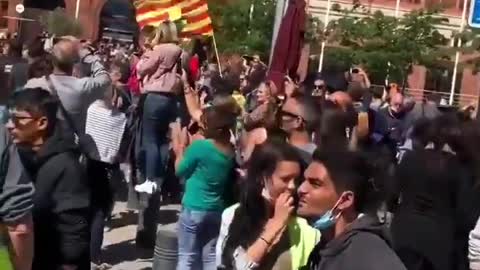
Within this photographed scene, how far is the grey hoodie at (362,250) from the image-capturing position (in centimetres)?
431

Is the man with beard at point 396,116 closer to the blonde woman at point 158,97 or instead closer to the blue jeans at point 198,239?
the blonde woman at point 158,97

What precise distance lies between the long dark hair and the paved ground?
4.50 meters

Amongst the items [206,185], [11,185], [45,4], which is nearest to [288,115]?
[206,185]

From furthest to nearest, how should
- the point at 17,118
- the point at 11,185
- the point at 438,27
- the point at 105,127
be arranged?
the point at 438,27, the point at 105,127, the point at 17,118, the point at 11,185

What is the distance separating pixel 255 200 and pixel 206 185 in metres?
2.23

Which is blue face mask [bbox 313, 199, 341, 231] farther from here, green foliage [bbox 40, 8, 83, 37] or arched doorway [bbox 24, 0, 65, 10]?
arched doorway [bbox 24, 0, 65, 10]

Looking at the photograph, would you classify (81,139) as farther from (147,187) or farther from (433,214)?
(147,187)

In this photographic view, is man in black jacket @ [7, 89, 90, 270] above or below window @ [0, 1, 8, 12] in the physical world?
above

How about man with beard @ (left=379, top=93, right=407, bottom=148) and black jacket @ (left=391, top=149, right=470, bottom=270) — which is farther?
man with beard @ (left=379, top=93, right=407, bottom=148)

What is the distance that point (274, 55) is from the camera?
1034cm

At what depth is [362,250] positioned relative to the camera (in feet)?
14.3

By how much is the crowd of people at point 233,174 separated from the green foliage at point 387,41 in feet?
106

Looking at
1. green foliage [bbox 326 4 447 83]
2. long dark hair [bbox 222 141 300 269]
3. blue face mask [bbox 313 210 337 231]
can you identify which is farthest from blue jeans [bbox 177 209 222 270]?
green foliage [bbox 326 4 447 83]

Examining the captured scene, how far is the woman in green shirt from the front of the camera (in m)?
7.96
